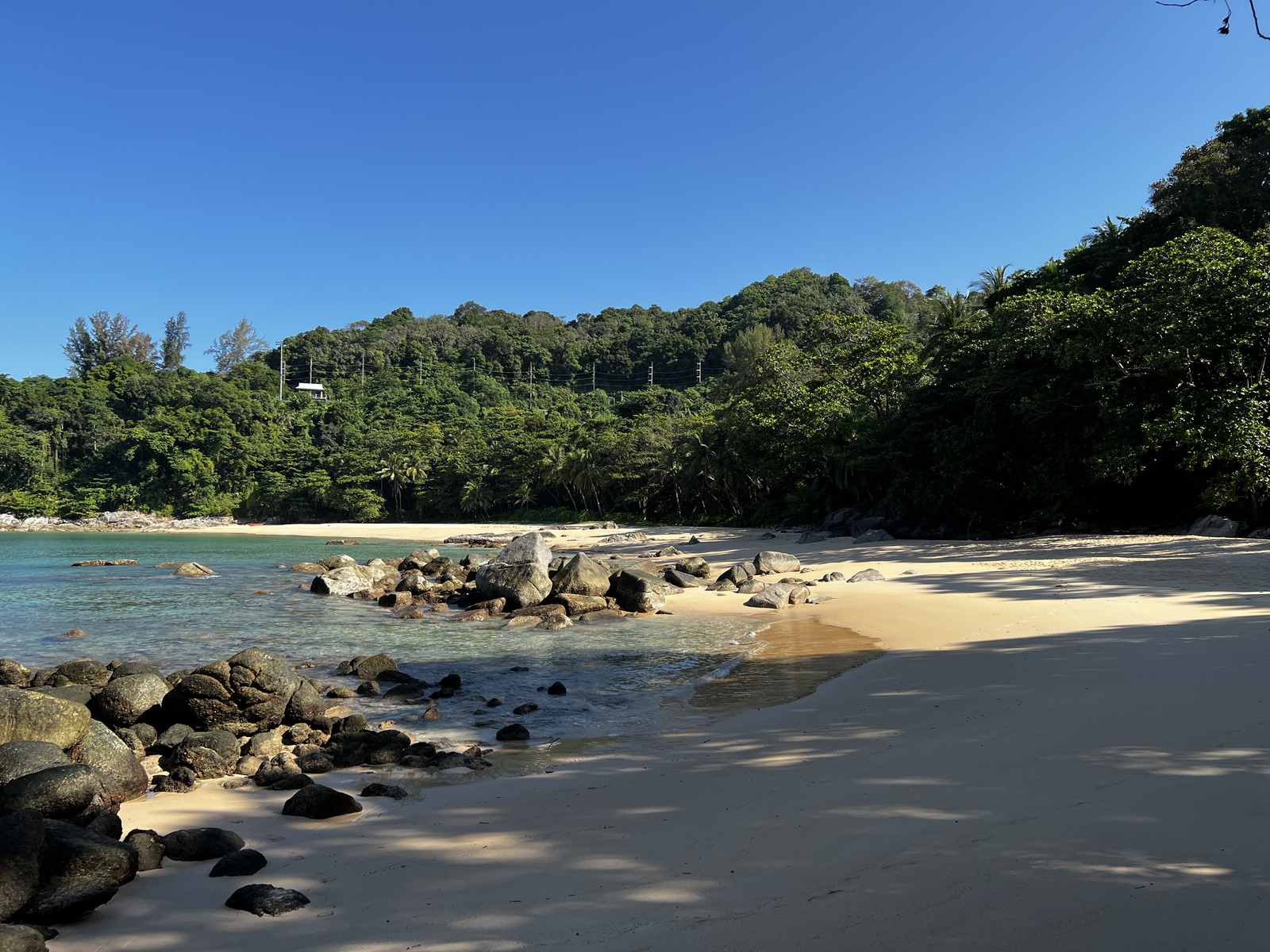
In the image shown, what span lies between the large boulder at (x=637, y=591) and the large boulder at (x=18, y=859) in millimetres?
12711

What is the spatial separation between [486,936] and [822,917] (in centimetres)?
148

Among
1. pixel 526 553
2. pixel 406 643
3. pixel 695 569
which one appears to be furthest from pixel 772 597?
pixel 406 643

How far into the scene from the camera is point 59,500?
231 feet

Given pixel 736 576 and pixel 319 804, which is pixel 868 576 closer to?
pixel 736 576

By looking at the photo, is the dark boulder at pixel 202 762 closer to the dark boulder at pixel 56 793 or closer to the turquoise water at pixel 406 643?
the dark boulder at pixel 56 793

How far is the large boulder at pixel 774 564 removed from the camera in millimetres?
20578

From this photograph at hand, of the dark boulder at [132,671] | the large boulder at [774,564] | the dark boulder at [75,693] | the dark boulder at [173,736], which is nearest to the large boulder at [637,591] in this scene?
the large boulder at [774,564]

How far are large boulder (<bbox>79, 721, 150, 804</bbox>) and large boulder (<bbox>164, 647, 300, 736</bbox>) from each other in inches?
59.8

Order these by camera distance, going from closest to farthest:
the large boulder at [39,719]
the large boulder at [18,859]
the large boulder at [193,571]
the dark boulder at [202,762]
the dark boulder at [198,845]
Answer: the large boulder at [18,859], the dark boulder at [198,845], the large boulder at [39,719], the dark boulder at [202,762], the large boulder at [193,571]

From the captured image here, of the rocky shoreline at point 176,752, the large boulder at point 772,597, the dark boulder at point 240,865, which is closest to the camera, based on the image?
the rocky shoreline at point 176,752

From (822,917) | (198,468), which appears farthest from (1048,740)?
(198,468)

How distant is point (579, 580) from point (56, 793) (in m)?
12.7

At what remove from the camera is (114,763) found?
601 cm

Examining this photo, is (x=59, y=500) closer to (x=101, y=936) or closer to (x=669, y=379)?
(x=669, y=379)
